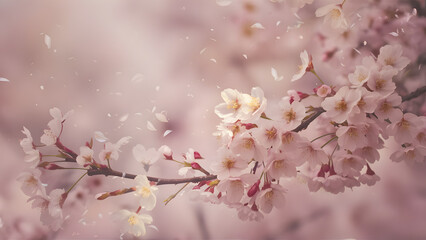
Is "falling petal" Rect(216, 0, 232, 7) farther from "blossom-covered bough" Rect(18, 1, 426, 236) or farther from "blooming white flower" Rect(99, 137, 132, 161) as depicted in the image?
"blooming white flower" Rect(99, 137, 132, 161)

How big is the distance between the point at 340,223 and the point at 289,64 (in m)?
0.48

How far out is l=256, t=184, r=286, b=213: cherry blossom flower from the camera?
107 centimetres

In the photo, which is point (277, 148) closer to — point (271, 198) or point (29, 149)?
point (271, 198)

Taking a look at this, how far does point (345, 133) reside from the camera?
1047 millimetres

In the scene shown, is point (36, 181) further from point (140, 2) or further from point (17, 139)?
point (140, 2)

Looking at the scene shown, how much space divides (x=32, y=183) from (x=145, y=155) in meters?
0.33

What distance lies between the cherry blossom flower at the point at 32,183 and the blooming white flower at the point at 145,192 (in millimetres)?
277

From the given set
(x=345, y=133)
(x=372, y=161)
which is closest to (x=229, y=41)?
(x=345, y=133)

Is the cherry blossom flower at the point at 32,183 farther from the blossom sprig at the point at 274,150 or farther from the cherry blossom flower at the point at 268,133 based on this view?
the cherry blossom flower at the point at 268,133

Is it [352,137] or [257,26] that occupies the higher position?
[257,26]

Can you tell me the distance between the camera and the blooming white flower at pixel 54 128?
118cm

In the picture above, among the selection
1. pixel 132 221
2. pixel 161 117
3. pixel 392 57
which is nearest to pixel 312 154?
pixel 392 57

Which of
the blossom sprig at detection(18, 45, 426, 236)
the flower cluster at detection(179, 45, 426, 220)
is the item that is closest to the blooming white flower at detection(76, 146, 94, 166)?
the blossom sprig at detection(18, 45, 426, 236)

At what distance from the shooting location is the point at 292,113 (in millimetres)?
1022
